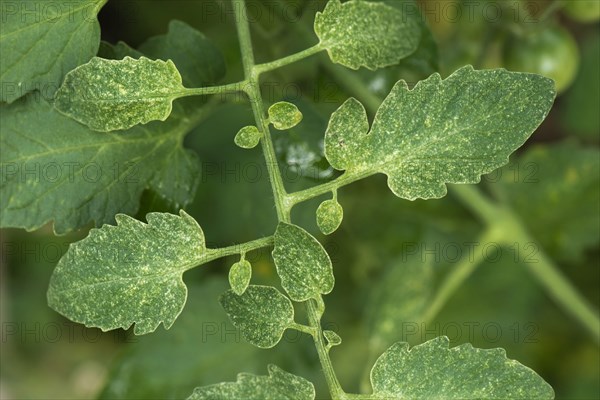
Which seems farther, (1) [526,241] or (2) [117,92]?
(1) [526,241]

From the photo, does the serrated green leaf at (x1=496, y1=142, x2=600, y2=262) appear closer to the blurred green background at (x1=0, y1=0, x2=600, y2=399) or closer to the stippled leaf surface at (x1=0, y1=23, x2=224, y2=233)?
the blurred green background at (x1=0, y1=0, x2=600, y2=399)

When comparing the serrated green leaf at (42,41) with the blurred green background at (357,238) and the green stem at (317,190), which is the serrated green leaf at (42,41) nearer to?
the blurred green background at (357,238)

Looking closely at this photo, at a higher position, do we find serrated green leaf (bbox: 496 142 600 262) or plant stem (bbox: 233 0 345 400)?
plant stem (bbox: 233 0 345 400)

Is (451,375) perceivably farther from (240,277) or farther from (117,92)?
(117,92)

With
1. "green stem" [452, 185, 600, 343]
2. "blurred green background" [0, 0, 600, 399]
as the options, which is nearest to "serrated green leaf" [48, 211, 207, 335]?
"blurred green background" [0, 0, 600, 399]

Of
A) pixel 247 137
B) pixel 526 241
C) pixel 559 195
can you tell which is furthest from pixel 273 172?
pixel 559 195

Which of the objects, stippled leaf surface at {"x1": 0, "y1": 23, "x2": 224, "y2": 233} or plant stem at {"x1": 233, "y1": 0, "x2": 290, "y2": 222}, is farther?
stippled leaf surface at {"x1": 0, "y1": 23, "x2": 224, "y2": 233}
